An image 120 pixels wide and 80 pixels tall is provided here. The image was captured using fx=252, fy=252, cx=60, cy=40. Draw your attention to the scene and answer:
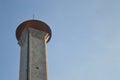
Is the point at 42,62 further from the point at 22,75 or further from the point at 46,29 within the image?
the point at 46,29

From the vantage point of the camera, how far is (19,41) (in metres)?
24.4

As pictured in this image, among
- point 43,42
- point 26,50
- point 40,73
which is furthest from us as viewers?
point 43,42

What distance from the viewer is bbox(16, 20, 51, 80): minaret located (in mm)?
20453

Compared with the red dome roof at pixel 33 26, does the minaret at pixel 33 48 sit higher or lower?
lower

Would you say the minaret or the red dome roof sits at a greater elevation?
the red dome roof

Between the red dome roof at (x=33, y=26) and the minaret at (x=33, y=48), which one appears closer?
the minaret at (x=33, y=48)

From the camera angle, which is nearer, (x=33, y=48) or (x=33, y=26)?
(x=33, y=48)

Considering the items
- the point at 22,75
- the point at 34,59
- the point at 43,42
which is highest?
the point at 43,42

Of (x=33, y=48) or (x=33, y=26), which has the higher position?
(x=33, y=26)

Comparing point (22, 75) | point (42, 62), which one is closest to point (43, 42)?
point (42, 62)

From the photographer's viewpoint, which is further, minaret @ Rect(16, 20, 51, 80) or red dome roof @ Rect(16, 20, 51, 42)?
red dome roof @ Rect(16, 20, 51, 42)

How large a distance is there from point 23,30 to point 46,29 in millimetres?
2273

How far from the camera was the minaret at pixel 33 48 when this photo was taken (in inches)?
805

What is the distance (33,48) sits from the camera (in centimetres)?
2223
